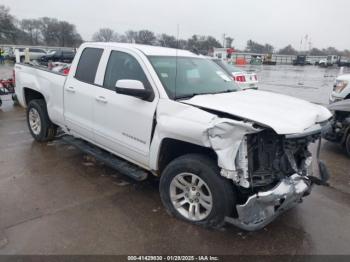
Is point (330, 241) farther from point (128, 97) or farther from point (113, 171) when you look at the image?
point (113, 171)

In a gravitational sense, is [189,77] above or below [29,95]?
above

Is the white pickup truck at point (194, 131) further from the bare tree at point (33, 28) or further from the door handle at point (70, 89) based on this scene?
the bare tree at point (33, 28)

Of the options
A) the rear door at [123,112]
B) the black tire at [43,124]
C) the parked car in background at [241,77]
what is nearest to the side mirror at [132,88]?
the rear door at [123,112]

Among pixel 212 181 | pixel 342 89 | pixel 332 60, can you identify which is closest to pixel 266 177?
pixel 212 181

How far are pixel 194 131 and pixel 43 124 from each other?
12.4 ft

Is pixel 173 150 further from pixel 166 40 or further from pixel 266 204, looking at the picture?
pixel 166 40

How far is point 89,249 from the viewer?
284 cm

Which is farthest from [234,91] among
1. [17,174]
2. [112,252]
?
[17,174]

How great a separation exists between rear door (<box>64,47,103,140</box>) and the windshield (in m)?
1.07

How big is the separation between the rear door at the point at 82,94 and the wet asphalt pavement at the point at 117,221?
0.73 meters

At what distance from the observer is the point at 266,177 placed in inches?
114

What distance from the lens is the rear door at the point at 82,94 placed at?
167 inches

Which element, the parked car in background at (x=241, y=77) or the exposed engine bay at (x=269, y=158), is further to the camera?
the parked car in background at (x=241, y=77)

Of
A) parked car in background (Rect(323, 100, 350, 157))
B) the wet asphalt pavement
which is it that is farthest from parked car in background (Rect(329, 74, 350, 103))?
the wet asphalt pavement
